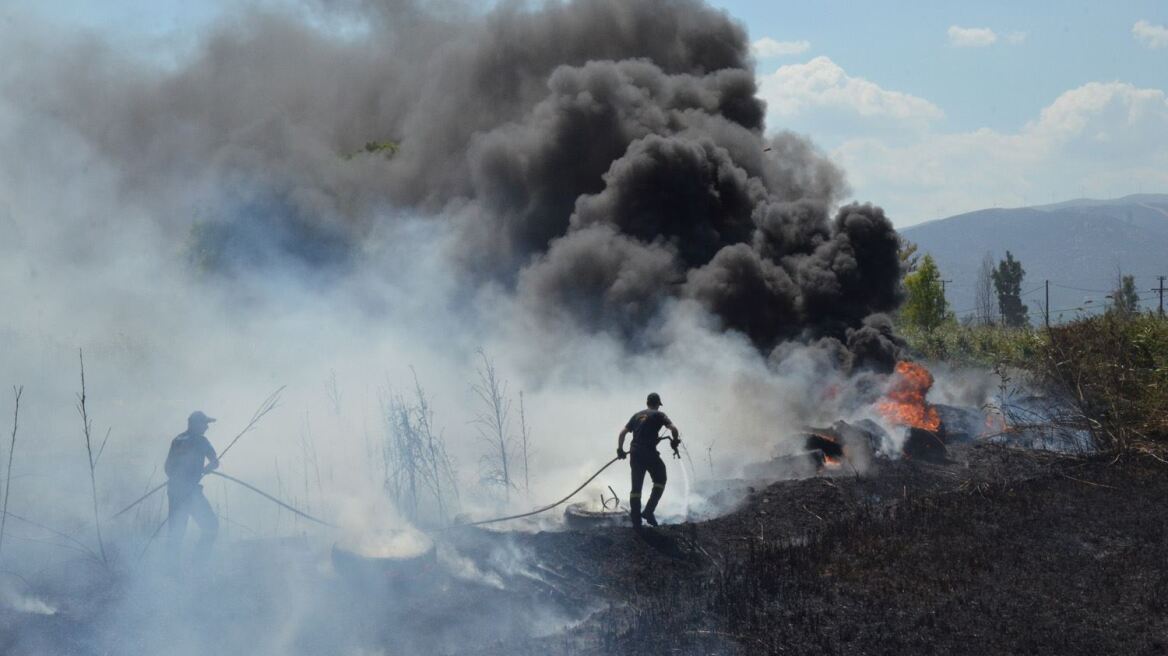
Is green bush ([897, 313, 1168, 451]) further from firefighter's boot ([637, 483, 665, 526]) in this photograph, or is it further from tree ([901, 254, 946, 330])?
tree ([901, 254, 946, 330])

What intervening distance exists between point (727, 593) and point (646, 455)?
2749mm

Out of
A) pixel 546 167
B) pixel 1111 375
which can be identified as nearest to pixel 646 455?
pixel 1111 375

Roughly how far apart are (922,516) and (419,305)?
1611cm

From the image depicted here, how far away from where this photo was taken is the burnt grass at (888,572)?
7668mm

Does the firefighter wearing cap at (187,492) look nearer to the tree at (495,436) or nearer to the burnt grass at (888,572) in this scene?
the burnt grass at (888,572)

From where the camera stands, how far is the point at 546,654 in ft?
24.5

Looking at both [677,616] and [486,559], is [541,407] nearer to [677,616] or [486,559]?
[486,559]

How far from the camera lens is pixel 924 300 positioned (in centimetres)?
3738

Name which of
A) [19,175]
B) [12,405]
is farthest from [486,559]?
[19,175]

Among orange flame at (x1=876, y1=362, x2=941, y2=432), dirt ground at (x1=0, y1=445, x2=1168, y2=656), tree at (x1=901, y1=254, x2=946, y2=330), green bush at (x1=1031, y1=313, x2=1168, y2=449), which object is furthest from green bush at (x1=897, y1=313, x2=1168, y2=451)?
tree at (x1=901, y1=254, x2=946, y2=330)

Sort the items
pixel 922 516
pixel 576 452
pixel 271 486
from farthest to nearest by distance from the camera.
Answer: pixel 576 452, pixel 271 486, pixel 922 516

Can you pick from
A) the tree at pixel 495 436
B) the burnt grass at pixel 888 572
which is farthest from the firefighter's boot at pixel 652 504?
the tree at pixel 495 436

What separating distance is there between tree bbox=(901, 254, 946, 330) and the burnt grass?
23.6m

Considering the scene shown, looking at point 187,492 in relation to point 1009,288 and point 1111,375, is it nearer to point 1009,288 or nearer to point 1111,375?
point 1111,375
